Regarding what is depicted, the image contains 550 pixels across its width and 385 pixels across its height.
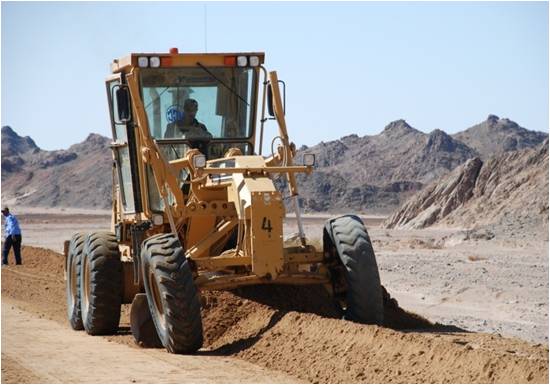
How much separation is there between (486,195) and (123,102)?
117 feet

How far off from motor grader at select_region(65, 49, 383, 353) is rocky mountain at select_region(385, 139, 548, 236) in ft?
83.3

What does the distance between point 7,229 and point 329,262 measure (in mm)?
16824

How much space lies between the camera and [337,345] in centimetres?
1242

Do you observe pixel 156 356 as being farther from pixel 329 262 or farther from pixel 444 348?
pixel 444 348

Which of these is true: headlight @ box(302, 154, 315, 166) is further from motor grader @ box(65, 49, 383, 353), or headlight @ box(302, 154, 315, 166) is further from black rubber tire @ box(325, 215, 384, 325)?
black rubber tire @ box(325, 215, 384, 325)

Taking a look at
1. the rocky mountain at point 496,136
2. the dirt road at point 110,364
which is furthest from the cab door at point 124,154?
the rocky mountain at point 496,136

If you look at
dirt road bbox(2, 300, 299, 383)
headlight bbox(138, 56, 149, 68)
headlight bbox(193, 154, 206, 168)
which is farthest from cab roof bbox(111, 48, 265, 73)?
dirt road bbox(2, 300, 299, 383)

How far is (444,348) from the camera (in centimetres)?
1142

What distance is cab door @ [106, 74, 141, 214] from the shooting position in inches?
603

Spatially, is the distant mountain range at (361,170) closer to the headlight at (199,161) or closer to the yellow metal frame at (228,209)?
the yellow metal frame at (228,209)

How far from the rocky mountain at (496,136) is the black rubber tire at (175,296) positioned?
88758mm

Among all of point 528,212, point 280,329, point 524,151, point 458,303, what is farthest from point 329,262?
point 524,151

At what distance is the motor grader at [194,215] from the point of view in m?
13.3

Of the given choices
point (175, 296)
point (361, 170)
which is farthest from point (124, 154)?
point (361, 170)
